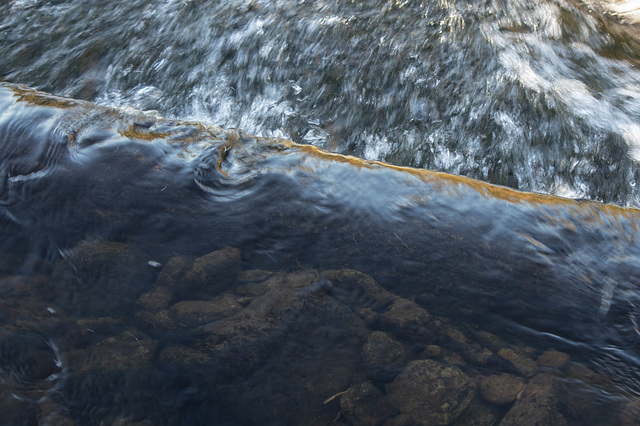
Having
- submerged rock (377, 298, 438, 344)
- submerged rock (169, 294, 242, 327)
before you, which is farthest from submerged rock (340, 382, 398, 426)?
submerged rock (169, 294, 242, 327)

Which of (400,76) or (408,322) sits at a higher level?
(400,76)

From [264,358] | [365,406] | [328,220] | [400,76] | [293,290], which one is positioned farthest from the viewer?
[400,76]

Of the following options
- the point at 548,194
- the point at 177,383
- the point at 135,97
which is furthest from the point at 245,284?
the point at 135,97

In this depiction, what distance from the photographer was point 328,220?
3.13 m

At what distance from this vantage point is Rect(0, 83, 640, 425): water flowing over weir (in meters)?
2.34

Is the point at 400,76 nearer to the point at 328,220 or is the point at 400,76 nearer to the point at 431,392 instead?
the point at 328,220

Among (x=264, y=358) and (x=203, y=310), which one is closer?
(x=264, y=358)

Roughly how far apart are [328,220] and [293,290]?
0.58 m

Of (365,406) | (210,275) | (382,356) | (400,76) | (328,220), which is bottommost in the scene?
(365,406)

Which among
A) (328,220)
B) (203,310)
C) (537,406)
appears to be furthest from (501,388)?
(203,310)

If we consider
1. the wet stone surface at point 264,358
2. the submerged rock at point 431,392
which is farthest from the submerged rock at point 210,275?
the submerged rock at point 431,392

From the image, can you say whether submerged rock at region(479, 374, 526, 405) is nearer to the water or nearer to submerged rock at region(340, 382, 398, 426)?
the water

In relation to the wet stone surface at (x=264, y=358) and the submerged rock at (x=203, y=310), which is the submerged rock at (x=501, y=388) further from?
the submerged rock at (x=203, y=310)

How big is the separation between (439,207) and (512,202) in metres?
0.54
